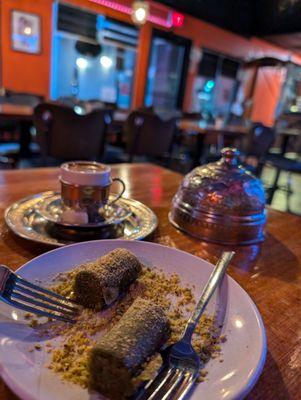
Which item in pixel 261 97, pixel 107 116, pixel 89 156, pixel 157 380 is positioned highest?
pixel 261 97

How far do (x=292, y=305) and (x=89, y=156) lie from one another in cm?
188

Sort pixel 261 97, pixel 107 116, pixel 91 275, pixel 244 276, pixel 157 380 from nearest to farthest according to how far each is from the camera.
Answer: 1. pixel 157 380
2. pixel 91 275
3. pixel 244 276
4. pixel 107 116
5. pixel 261 97

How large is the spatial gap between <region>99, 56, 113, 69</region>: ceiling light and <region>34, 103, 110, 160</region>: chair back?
4.13 meters

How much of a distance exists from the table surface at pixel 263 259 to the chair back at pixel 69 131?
93 centimetres

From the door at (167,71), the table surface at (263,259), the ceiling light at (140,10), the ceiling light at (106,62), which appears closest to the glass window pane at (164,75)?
the door at (167,71)

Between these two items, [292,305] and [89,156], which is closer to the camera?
[292,305]

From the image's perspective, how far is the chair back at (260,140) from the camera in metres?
3.36

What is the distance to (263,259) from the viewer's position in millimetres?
687

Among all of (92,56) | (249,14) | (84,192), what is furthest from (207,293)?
(249,14)

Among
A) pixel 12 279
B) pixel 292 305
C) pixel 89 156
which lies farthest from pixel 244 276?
pixel 89 156

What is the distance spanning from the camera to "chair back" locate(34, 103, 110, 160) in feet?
6.52

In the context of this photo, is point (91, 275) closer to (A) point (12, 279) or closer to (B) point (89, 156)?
(A) point (12, 279)

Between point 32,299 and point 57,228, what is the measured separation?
30cm

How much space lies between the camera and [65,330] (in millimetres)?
405
